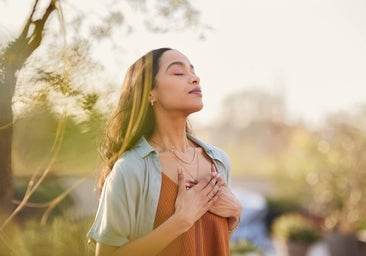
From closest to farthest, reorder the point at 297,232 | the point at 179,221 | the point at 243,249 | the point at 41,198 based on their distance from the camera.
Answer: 1. the point at 179,221
2. the point at 41,198
3. the point at 243,249
4. the point at 297,232

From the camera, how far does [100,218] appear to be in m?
1.15

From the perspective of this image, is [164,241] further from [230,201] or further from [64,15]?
[64,15]

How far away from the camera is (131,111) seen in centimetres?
125

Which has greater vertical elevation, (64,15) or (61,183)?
(64,15)

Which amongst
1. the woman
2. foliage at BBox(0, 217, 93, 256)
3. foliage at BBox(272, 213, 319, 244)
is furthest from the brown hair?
foliage at BBox(272, 213, 319, 244)

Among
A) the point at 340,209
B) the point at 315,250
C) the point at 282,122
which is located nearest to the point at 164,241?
the point at 340,209

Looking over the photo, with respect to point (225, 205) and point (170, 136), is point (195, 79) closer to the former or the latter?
point (170, 136)

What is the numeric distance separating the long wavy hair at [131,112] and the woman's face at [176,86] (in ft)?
0.05

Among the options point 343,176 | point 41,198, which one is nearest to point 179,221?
point 41,198

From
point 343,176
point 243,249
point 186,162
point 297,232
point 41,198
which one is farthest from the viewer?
point 343,176

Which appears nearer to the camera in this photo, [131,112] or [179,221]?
[179,221]

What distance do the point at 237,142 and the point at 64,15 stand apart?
14921 millimetres

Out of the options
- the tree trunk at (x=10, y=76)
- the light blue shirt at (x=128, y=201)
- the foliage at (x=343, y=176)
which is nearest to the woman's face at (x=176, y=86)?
the light blue shirt at (x=128, y=201)

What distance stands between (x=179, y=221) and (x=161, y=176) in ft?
0.31
